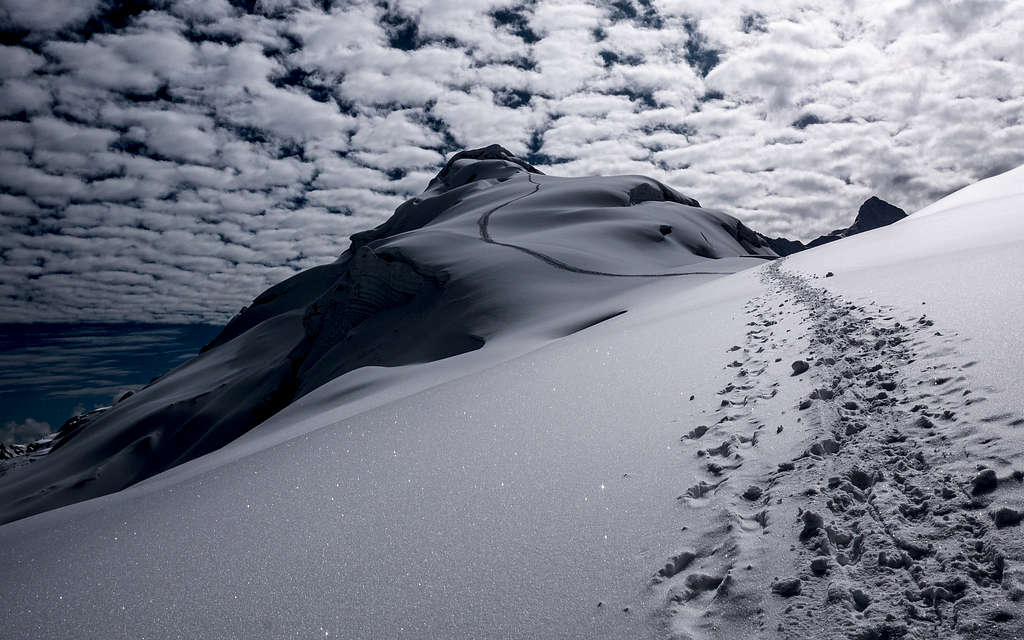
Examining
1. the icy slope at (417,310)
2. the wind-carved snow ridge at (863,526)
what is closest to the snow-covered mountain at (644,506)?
the wind-carved snow ridge at (863,526)

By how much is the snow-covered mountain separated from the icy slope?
24.4 feet

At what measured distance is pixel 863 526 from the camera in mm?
2379

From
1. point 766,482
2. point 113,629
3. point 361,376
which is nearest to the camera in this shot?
point 113,629

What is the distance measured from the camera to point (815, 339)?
564cm

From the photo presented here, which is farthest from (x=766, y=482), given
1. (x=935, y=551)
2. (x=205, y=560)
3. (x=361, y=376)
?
(x=361, y=376)

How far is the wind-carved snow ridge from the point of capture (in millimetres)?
1905

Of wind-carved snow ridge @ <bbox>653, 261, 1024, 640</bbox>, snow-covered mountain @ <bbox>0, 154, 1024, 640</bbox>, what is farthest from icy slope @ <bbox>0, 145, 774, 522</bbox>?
wind-carved snow ridge @ <bbox>653, 261, 1024, 640</bbox>

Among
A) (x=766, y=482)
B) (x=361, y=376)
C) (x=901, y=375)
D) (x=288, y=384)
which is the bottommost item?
(x=288, y=384)

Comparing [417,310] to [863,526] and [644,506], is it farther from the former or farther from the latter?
[863,526]

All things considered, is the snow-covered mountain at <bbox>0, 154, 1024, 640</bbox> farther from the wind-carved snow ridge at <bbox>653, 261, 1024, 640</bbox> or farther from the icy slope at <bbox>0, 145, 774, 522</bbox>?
the icy slope at <bbox>0, 145, 774, 522</bbox>

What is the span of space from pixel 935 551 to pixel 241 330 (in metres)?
59.4

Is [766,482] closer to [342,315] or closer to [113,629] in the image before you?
[113,629]

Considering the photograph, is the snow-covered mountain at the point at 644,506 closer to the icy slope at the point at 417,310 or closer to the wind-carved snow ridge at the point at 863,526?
the wind-carved snow ridge at the point at 863,526

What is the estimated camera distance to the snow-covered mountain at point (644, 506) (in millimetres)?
2133
